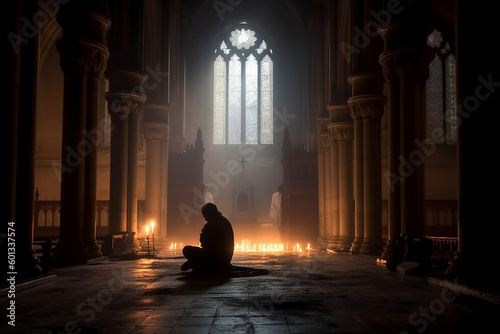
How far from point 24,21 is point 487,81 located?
730cm

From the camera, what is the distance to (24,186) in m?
8.63

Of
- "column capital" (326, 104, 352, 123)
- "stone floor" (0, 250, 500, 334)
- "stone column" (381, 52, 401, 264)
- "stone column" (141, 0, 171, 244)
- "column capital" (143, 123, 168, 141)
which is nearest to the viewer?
"stone floor" (0, 250, 500, 334)

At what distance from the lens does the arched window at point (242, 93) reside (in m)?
34.0

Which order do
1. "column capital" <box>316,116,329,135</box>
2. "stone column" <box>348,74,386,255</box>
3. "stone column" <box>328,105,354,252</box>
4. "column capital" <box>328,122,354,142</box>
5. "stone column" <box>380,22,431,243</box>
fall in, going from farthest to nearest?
"column capital" <box>316,116,329,135</box>
"column capital" <box>328,122,354,142</box>
"stone column" <box>328,105,354,252</box>
"stone column" <box>348,74,386,255</box>
"stone column" <box>380,22,431,243</box>

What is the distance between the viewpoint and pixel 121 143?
15781 millimetres

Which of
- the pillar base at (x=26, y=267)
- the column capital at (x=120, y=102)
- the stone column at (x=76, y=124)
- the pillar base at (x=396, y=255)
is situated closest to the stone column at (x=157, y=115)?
the column capital at (x=120, y=102)

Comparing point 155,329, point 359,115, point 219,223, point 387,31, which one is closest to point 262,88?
point 359,115

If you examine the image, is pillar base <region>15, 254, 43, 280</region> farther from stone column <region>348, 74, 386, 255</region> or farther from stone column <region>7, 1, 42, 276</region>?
stone column <region>348, 74, 386, 255</region>

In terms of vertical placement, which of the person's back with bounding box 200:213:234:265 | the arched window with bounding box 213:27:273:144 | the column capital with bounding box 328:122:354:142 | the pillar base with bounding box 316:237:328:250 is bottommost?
the pillar base with bounding box 316:237:328:250

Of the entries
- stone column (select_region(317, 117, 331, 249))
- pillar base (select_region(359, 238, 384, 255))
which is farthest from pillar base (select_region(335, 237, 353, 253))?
stone column (select_region(317, 117, 331, 249))

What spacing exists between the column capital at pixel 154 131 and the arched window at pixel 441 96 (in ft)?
41.4

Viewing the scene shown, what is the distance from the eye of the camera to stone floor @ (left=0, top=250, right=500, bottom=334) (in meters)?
5.04

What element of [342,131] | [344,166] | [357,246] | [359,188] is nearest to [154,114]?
[342,131]

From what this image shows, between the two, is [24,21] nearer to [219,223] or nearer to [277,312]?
[219,223]
